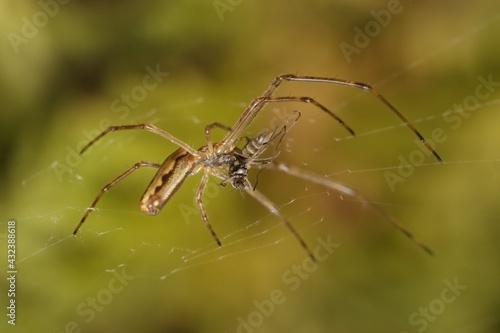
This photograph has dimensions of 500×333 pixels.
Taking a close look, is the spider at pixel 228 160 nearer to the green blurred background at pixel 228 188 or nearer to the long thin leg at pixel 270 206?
the long thin leg at pixel 270 206

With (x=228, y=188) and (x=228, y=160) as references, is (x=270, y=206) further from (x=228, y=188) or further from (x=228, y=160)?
(x=228, y=188)

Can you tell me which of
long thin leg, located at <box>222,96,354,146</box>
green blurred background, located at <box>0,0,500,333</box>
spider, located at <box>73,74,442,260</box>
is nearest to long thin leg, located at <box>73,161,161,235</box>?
spider, located at <box>73,74,442,260</box>

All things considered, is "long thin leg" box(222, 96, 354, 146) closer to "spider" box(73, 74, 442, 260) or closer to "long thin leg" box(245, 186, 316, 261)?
"spider" box(73, 74, 442, 260)

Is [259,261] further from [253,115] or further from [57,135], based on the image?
[57,135]

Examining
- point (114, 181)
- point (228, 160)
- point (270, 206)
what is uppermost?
point (114, 181)

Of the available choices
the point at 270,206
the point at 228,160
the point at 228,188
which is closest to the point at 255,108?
the point at 228,160

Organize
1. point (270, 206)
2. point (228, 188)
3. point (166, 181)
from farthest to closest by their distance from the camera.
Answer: point (228, 188) < point (166, 181) < point (270, 206)

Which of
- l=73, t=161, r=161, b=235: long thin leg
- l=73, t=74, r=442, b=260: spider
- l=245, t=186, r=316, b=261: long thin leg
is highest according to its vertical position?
l=73, t=161, r=161, b=235: long thin leg

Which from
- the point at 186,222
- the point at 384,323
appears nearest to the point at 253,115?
the point at 186,222
